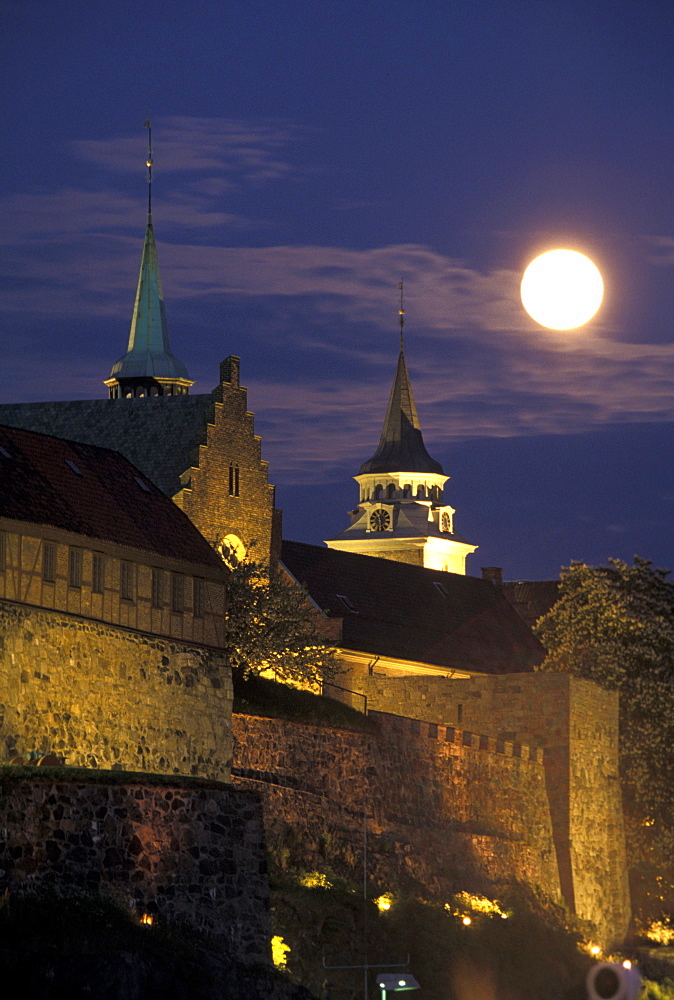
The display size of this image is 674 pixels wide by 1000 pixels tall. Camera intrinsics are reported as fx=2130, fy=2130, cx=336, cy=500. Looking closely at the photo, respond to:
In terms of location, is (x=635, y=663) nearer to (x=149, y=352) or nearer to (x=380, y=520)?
(x=149, y=352)

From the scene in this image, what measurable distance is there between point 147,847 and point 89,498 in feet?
53.1

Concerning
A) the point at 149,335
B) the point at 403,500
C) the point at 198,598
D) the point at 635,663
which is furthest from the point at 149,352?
the point at 403,500

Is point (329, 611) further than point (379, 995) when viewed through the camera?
Yes

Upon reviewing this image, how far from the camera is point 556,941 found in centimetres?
5434

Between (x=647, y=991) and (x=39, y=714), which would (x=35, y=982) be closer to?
(x=39, y=714)

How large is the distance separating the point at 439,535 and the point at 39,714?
396 feet

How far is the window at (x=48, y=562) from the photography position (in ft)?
148

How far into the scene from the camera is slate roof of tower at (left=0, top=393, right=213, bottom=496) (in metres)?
65.5

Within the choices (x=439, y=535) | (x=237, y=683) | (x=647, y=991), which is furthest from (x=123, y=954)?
(x=439, y=535)

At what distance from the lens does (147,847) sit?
33594 millimetres

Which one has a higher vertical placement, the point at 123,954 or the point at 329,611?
the point at 329,611

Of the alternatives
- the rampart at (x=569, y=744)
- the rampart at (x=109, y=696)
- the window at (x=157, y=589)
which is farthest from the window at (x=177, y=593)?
the rampart at (x=569, y=744)

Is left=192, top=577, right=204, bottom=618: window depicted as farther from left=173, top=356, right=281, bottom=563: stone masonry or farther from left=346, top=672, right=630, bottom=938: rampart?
left=173, top=356, right=281, bottom=563: stone masonry

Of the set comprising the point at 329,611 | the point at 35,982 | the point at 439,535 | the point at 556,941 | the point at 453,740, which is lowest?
the point at 35,982
